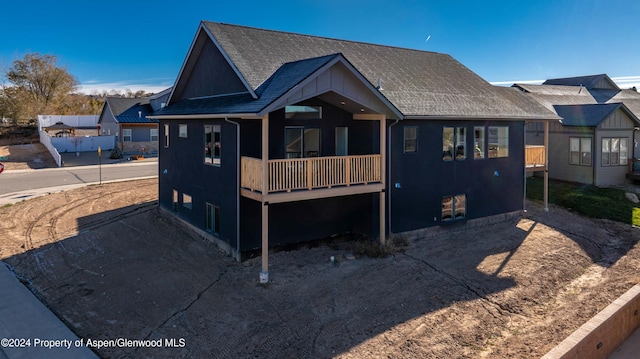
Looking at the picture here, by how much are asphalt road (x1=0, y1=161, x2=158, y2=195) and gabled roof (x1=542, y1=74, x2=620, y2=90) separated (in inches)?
1457

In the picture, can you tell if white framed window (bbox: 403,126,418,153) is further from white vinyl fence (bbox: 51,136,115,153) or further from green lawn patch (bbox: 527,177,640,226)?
white vinyl fence (bbox: 51,136,115,153)

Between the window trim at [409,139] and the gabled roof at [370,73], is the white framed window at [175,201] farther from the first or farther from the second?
the window trim at [409,139]

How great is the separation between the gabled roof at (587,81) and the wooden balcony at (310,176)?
34497 mm

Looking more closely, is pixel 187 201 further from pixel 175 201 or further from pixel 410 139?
pixel 410 139

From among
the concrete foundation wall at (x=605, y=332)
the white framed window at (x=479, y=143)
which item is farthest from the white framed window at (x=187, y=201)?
the concrete foundation wall at (x=605, y=332)

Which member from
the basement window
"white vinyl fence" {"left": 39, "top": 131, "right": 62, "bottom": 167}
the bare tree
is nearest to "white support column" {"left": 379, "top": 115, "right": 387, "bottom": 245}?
the basement window

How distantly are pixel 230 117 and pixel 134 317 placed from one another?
5.99m

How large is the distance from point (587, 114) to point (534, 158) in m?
8.04

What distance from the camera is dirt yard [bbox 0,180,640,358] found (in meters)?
9.55

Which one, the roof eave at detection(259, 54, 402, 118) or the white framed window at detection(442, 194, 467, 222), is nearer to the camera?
the roof eave at detection(259, 54, 402, 118)

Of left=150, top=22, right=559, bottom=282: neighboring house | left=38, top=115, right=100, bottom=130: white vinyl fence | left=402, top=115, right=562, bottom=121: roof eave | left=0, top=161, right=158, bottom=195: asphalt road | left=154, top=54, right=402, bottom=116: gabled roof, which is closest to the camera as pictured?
left=154, top=54, right=402, bottom=116: gabled roof

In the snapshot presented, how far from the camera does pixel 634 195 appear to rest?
75.1ft

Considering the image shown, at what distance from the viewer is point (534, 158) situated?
20.4m

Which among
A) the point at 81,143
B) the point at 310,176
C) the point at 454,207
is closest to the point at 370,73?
the point at 454,207
